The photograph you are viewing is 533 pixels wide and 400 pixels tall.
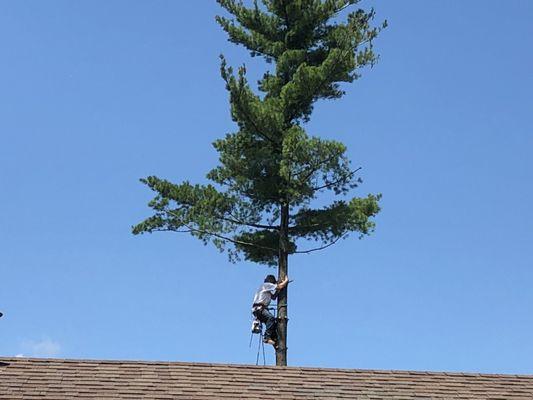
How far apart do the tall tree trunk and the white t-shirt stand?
149cm

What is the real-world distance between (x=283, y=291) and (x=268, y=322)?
1522mm

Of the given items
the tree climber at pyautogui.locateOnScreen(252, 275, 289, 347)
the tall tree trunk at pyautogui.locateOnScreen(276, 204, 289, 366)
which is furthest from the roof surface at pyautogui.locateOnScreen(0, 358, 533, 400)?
the tall tree trunk at pyautogui.locateOnScreen(276, 204, 289, 366)

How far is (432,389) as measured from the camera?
1335cm

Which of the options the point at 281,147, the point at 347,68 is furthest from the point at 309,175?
the point at 347,68

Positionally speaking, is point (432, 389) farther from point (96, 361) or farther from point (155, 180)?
point (155, 180)

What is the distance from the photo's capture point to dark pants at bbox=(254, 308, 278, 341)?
61.4 ft

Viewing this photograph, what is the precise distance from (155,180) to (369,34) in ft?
19.7

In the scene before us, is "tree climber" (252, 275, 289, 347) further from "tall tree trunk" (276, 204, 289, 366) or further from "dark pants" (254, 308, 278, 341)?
"tall tree trunk" (276, 204, 289, 366)

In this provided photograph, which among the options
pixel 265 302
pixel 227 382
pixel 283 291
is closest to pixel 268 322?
pixel 265 302

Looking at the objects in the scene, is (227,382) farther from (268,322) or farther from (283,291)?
(283,291)

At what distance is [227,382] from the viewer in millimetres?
13133

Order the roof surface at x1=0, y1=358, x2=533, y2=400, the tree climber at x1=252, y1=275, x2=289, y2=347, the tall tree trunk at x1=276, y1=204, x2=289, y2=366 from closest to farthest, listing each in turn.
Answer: the roof surface at x1=0, y1=358, x2=533, y2=400, the tree climber at x1=252, y1=275, x2=289, y2=347, the tall tree trunk at x1=276, y1=204, x2=289, y2=366

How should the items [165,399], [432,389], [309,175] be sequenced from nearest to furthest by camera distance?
[165,399] → [432,389] → [309,175]

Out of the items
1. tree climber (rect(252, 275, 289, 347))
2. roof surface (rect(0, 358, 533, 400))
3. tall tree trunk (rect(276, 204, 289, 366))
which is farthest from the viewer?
tall tree trunk (rect(276, 204, 289, 366))
